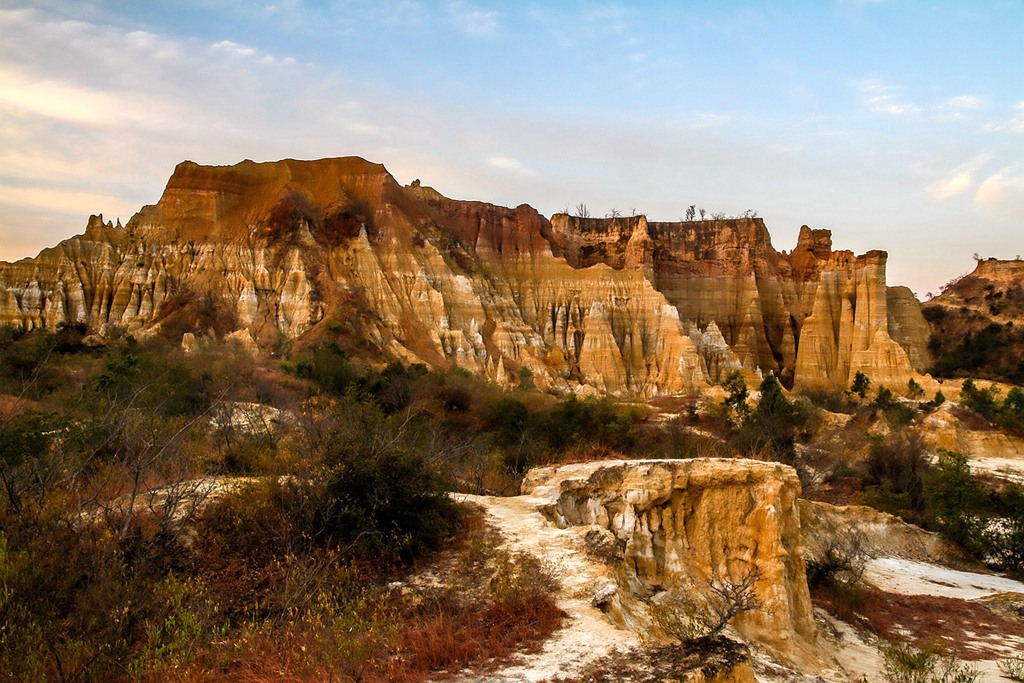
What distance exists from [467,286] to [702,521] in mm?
42797

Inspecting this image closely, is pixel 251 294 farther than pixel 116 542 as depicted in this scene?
Yes

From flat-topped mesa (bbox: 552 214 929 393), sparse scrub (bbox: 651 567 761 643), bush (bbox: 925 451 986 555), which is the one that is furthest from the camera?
flat-topped mesa (bbox: 552 214 929 393)

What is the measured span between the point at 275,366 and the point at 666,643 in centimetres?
2940

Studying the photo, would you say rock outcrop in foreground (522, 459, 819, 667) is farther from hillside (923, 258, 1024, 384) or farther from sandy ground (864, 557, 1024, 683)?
hillside (923, 258, 1024, 384)

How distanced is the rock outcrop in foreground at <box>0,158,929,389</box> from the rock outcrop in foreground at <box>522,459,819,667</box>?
113 ft

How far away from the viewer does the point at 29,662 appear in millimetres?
4539

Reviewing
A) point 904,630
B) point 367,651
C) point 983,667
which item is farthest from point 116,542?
point 904,630

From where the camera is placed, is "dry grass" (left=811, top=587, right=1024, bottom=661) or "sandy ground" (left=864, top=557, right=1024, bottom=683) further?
"sandy ground" (left=864, top=557, right=1024, bottom=683)

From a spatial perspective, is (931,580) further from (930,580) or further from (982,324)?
(982,324)

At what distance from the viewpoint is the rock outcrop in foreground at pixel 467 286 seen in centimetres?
4688

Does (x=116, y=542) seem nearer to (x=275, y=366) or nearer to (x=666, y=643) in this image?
(x=666, y=643)

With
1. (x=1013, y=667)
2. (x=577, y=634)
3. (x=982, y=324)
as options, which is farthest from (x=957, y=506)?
(x=982, y=324)

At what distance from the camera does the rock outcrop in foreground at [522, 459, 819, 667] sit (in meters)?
9.65

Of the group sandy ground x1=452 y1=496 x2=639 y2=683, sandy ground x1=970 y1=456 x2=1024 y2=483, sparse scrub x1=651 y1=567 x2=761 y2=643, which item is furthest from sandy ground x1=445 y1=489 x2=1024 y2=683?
sandy ground x1=970 y1=456 x2=1024 y2=483
